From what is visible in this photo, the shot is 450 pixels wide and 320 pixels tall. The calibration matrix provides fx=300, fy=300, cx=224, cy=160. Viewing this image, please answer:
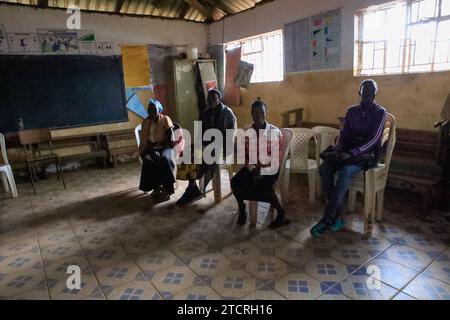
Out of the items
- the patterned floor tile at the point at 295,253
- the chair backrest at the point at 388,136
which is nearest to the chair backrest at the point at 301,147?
the chair backrest at the point at 388,136

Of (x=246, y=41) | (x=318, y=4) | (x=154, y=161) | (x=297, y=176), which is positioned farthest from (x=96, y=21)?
(x=297, y=176)

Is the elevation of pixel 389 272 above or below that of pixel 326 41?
below

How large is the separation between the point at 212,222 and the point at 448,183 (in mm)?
2172

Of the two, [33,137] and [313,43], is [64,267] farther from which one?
[313,43]

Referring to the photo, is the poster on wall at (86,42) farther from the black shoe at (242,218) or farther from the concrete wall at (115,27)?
the black shoe at (242,218)

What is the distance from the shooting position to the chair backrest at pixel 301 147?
3.10m

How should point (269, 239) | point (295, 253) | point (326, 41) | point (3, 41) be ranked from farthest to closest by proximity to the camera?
point (3, 41), point (326, 41), point (269, 239), point (295, 253)

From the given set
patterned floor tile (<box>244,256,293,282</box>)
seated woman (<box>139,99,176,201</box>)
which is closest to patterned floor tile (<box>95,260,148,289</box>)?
patterned floor tile (<box>244,256,293,282</box>)

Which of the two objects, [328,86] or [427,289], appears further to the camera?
[328,86]

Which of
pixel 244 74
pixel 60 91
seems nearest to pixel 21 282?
pixel 60 91

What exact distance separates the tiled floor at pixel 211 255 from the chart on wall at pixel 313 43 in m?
2.09

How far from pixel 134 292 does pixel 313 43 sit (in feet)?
12.9

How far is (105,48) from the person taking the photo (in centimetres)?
529
